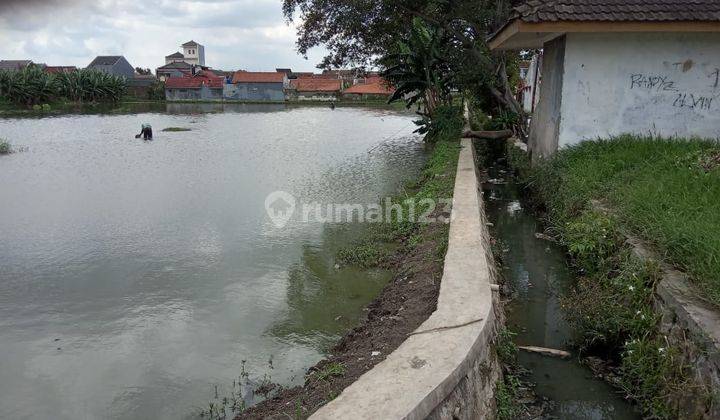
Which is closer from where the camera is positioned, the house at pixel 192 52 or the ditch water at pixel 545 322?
the ditch water at pixel 545 322

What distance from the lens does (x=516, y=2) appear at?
50.3 ft

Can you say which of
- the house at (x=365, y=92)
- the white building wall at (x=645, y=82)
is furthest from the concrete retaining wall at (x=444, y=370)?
the house at (x=365, y=92)

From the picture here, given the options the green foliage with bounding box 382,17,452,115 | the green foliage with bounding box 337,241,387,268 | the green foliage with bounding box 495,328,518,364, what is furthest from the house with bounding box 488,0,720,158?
the green foliage with bounding box 382,17,452,115

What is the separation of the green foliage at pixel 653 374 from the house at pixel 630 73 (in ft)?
18.4

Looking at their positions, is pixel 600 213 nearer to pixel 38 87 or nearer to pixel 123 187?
pixel 123 187

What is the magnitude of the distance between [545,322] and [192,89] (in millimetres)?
65562

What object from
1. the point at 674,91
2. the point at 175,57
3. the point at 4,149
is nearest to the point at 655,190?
the point at 674,91

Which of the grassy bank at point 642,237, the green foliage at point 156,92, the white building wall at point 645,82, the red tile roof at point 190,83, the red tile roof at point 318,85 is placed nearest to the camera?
the grassy bank at point 642,237

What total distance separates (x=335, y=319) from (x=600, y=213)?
2989 mm

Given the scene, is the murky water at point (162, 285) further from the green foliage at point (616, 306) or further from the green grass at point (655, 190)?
the green grass at point (655, 190)

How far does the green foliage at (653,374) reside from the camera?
3357 millimetres

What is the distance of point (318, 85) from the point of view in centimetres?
6938

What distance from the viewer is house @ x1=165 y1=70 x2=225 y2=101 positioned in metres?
64.6

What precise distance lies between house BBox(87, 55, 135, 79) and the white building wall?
271ft
